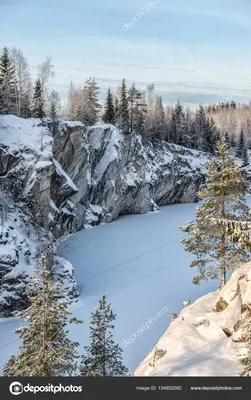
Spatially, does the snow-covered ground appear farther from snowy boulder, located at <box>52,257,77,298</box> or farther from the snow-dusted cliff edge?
the snow-dusted cliff edge

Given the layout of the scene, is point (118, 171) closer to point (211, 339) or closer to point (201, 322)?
point (201, 322)

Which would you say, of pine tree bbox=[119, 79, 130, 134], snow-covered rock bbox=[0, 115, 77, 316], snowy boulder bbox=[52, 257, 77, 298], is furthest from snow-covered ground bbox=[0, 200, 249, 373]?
pine tree bbox=[119, 79, 130, 134]

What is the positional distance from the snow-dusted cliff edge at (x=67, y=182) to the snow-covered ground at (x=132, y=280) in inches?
93.4

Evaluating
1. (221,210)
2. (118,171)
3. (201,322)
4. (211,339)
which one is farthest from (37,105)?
(211,339)

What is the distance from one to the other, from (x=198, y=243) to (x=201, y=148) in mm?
59151

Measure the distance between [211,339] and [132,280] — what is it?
13778 millimetres

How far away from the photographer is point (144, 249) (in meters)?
31.5

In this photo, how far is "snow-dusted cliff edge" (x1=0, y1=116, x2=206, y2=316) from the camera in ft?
71.0

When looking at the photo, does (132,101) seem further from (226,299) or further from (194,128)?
(226,299)

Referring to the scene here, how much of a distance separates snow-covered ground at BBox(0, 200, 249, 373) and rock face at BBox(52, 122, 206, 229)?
4980mm

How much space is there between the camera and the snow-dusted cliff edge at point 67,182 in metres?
21.7

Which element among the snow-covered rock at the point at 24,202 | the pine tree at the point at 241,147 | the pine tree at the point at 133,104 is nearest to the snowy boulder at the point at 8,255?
the snow-covered rock at the point at 24,202

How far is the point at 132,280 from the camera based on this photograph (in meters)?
24.4
